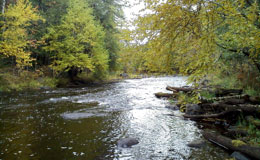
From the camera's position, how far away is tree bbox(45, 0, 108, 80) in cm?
2483

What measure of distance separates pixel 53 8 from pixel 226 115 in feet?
89.5

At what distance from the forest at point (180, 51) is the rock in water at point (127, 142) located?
187 centimetres

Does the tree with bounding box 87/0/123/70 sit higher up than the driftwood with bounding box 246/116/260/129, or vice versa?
the tree with bounding box 87/0/123/70

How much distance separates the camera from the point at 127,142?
6363 mm

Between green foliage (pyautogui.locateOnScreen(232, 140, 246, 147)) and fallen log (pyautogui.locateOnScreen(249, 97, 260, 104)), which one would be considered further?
fallen log (pyautogui.locateOnScreen(249, 97, 260, 104))

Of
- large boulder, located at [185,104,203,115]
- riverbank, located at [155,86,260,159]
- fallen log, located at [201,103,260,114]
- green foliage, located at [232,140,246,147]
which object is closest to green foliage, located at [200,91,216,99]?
riverbank, located at [155,86,260,159]

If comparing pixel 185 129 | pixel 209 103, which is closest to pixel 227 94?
pixel 209 103

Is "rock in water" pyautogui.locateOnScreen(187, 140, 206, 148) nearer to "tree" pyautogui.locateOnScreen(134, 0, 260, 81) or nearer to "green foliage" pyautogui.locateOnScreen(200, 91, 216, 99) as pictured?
"tree" pyautogui.locateOnScreen(134, 0, 260, 81)

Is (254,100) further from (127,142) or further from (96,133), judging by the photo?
(96,133)

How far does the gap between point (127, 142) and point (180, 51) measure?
10.8 feet

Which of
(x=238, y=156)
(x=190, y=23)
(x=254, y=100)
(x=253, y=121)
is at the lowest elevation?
(x=238, y=156)

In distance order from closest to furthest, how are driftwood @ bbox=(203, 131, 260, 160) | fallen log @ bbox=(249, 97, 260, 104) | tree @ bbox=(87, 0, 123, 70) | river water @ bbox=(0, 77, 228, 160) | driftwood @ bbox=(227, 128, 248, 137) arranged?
driftwood @ bbox=(203, 131, 260, 160), river water @ bbox=(0, 77, 228, 160), driftwood @ bbox=(227, 128, 248, 137), fallen log @ bbox=(249, 97, 260, 104), tree @ bbox=(87, 0, 123, 70)

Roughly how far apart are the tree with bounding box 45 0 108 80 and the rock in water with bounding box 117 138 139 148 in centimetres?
1917

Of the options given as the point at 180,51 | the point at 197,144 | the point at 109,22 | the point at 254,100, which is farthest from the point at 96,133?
the point at 109,22
